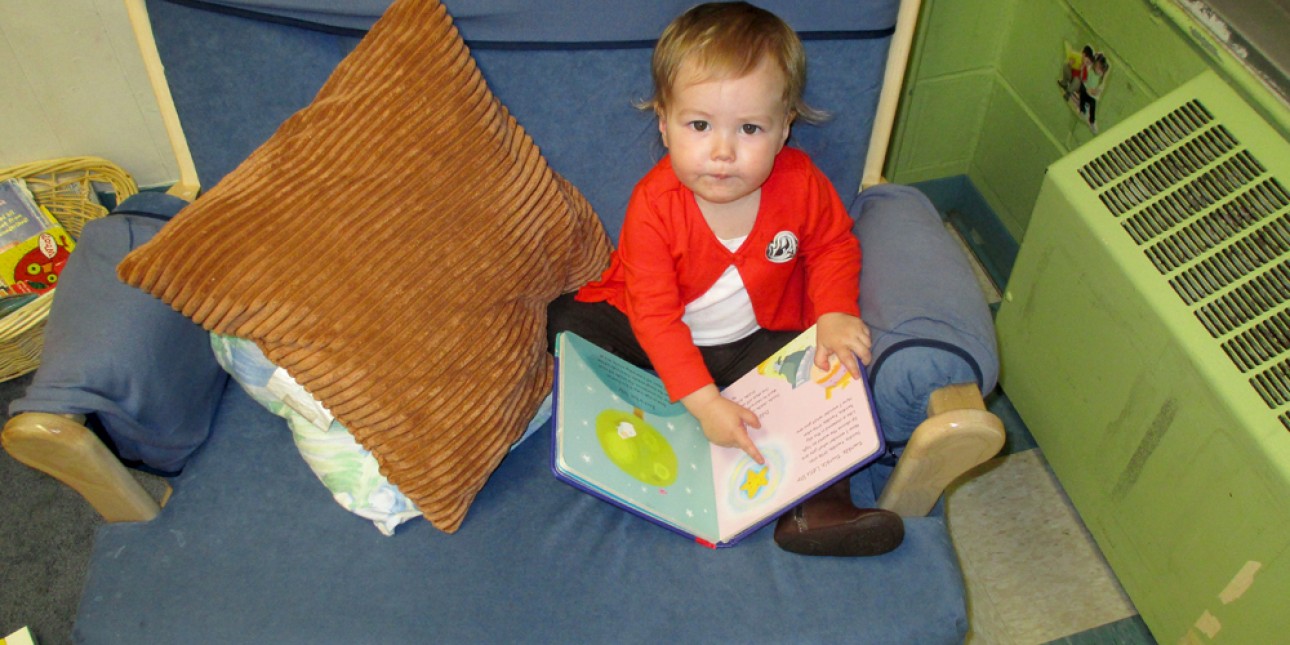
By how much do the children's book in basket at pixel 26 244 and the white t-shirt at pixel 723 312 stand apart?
133 cm

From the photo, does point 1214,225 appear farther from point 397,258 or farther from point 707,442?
point 397,258

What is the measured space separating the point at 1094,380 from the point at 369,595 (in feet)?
3.43

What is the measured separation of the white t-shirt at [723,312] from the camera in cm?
124

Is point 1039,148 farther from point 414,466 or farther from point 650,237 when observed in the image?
point 414,466

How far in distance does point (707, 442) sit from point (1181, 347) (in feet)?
1.96

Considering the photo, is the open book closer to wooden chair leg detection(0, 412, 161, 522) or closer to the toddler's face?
the toddler's face

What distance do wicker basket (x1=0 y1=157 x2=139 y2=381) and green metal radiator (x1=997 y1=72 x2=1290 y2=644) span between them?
1774mm

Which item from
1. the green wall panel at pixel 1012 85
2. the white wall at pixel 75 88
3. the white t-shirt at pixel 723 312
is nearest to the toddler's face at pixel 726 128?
the white t-shirt at pixel 723 312

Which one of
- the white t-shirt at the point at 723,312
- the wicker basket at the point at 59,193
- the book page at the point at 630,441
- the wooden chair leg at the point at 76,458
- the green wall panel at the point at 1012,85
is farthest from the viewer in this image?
the wicker basket at the point at 59,193

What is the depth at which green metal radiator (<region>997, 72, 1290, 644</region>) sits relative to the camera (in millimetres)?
1044

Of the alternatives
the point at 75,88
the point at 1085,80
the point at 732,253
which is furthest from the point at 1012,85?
the point at 75,88

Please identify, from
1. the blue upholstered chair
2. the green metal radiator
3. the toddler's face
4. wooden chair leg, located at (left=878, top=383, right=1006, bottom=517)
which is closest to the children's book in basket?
the blue upholstered chair

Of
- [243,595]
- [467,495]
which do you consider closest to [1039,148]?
[467,495]

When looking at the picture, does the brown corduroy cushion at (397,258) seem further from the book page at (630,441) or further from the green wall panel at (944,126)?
the green wall panel at (944,126)
